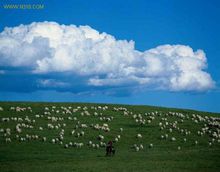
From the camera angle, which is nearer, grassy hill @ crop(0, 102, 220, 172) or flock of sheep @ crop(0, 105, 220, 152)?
grassy hill @ crop(0, 102, 220, 172)

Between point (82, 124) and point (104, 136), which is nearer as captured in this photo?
point (104, 136)

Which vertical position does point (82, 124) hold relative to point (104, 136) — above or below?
above

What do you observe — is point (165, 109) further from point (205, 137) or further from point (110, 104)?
point (205, 137)

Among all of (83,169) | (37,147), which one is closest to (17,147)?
(37,147)

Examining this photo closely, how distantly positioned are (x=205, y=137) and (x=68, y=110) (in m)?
20.8

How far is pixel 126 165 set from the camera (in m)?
35.7

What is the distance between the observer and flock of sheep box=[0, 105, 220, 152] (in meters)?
51.3

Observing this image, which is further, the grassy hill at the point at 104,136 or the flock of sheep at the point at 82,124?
the flock of sheep at the point at 82,124

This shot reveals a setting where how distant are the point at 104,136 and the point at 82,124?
183 inches

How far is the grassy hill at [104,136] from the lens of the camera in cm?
3673

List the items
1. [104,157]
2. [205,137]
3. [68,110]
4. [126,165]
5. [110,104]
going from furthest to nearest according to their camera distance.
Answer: [110,104] → [68,110] → [205,137] → [104,157] → [126,165]

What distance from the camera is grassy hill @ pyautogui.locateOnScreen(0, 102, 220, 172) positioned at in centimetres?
3673

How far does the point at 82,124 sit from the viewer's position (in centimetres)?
5728

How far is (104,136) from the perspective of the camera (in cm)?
5403
